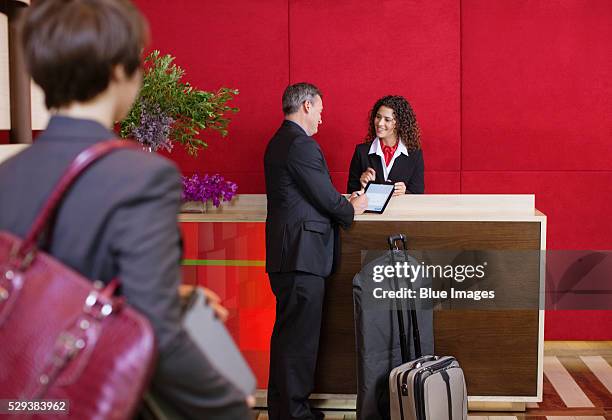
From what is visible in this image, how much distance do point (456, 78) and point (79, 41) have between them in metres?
4.29

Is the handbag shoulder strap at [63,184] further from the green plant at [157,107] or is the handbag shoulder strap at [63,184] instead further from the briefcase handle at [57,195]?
the green plant at [157,107]

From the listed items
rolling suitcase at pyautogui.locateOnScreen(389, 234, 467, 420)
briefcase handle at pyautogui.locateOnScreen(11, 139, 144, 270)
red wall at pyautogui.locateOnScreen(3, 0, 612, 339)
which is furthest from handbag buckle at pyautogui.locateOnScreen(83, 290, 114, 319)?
red wall at pyautogui.locateOnScreen(3, 0, 612, 339)

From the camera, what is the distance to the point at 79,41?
3.93 feet

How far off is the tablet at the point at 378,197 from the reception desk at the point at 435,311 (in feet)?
0.18

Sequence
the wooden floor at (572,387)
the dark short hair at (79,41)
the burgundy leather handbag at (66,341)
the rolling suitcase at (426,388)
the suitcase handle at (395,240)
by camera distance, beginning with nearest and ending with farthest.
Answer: the burgundy leather handbag at (66,341) < the dark short hair at (79,41) < the rolling suitcase at (426,388) < the suitcase handle at (395,240) < the wooden floor at (572,387)

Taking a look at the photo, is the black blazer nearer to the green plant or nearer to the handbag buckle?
the green plant

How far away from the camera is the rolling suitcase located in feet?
10.7

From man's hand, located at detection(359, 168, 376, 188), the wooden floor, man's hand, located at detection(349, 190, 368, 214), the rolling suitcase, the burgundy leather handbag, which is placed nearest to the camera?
the burgundy leather handbag

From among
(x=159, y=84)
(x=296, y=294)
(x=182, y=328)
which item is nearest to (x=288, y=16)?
(x=159, y=84)

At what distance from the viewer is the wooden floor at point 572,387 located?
13.1 ft

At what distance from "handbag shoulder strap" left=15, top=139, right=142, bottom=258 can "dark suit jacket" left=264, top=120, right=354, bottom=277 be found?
2.38m

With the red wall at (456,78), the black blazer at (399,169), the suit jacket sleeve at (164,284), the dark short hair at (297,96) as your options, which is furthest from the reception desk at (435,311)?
the suit jacket sleeve at (164,284)

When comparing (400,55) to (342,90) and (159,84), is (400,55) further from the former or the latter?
(159,84)

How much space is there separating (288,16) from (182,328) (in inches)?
170
